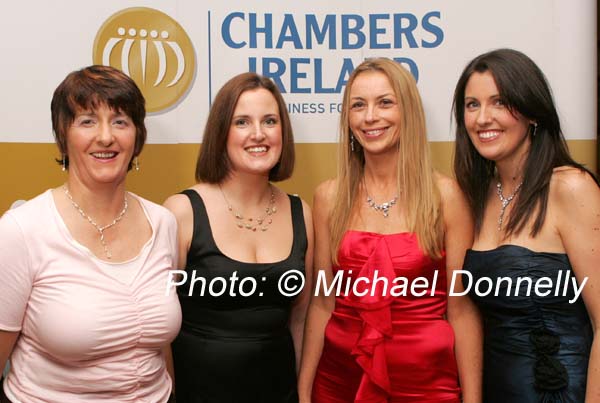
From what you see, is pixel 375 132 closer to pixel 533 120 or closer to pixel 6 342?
pixel 533 120

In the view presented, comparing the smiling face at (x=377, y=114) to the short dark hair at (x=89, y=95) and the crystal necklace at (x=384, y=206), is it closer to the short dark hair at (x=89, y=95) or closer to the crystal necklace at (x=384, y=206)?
the crystal necklace at (x=384, y=206)

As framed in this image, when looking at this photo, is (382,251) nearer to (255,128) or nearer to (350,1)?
(255,128)

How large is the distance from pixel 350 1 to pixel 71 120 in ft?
4.64

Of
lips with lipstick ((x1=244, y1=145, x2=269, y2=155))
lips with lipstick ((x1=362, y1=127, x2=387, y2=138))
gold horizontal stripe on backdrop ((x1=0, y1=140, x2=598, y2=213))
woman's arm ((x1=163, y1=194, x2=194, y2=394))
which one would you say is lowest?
woman's arm ((x1=163, y1=194, x2=194, y2=394))

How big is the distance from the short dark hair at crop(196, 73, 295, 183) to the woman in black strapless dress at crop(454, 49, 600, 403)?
2.26 feet

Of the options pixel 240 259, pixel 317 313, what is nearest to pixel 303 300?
pixel 317 313

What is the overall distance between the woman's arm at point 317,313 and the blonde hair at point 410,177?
0.06 meters

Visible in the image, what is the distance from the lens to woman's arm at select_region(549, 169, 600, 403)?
2.05 m

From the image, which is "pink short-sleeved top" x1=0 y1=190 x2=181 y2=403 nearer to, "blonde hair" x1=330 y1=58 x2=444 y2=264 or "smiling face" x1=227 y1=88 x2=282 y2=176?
"smiling face" x1=227 y1=88 x2=282 y2=176

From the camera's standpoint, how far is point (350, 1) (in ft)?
9.17

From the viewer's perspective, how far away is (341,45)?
9.21 feet

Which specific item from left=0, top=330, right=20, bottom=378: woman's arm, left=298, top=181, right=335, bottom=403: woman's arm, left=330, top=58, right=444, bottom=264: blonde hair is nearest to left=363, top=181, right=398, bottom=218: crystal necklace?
left=330, top=58, right=444, bottom=264: blonde hair

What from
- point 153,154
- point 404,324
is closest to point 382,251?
point 404,324

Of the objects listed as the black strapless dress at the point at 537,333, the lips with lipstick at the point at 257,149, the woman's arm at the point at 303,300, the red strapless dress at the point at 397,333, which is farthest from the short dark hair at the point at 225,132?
the black strapless dress at the point at 537,333
